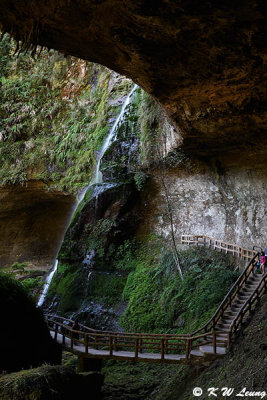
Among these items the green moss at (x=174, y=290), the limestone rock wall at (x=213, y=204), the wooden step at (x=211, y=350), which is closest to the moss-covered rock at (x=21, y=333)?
the wooden step at (x=211, y=350)

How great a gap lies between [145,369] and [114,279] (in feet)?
16.2

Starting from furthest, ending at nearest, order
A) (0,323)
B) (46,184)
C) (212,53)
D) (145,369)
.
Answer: (46,184) < (145,369) < (0,323) < (212,53)

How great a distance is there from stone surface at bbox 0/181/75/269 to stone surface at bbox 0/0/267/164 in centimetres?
1439

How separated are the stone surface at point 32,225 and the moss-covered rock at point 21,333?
1333cm

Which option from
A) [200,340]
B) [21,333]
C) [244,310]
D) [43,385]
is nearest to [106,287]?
[200,340]

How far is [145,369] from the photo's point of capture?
12.3m

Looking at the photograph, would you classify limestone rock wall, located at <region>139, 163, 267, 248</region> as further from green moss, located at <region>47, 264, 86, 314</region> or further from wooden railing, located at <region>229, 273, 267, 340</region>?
wooden railing, located at <region>229, 273, 267, 340</region>

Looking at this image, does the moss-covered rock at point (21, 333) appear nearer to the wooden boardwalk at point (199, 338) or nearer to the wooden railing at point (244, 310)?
the wooden boardwalk at point (199, 338)

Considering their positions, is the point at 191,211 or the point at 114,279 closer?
the point at 114,279

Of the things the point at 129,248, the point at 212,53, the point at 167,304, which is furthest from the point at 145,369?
the point at 212,53

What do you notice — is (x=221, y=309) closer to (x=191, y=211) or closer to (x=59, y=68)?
(x=191, y=211)

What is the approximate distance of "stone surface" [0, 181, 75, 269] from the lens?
23766mm

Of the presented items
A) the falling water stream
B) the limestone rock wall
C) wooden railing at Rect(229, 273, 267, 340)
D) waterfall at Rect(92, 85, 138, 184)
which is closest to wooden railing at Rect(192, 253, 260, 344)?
wooden railing at Rect(229, 273, 267, 340)

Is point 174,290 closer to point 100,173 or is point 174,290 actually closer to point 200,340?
point 200,340
